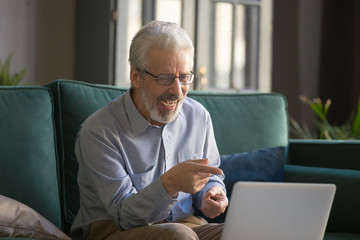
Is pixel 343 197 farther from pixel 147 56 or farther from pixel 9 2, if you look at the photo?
pixel 9 2

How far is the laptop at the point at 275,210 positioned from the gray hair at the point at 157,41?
66cm

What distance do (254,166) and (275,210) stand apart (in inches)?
38.7

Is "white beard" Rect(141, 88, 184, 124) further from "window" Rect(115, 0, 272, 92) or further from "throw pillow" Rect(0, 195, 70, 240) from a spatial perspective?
"window" Rect(115, 0, 272, 92)

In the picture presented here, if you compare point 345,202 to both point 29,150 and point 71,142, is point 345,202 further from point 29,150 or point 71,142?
point 29,150

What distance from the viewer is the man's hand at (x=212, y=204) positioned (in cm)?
175

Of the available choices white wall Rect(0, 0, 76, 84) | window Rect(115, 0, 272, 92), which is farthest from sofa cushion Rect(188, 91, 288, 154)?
white wall Rect(0, 0, 76, 84)

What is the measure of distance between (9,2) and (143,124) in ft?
10.5

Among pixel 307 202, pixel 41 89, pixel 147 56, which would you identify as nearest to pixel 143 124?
pixel 147 56

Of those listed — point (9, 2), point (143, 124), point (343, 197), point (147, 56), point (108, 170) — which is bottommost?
point (343, 197)

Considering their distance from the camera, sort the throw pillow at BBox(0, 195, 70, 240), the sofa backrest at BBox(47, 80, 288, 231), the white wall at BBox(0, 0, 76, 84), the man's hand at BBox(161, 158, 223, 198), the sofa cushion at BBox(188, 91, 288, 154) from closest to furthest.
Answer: the man's hand at BBox(161, 158, 223, 198), the throw pillow at BBox(0, 195, 70, 240), the sofa backrest at BBox(47, 80, 288, 231), the sofa cushion at BBox(188, 91, 288, 154), the white wall at BBox(0, 0, 76, 84)

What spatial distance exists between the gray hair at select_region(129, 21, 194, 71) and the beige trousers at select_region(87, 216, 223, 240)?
482mm

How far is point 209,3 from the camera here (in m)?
4.93

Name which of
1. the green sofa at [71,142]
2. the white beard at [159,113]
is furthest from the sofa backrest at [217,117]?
the white beard at [159,113]

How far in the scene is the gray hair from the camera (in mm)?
1841
